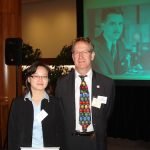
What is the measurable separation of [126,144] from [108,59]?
5.06ft

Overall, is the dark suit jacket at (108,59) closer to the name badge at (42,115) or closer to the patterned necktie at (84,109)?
the patterned necktie at (84,109)

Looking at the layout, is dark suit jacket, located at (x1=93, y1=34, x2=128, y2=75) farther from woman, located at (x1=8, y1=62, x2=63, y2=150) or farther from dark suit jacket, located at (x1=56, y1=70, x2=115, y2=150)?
woman, located at (x1=8, y1=62, x2=63, y2=150)

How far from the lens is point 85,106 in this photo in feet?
9.20

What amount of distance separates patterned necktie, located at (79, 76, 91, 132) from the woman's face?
461 mm

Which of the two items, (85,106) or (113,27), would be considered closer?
(85,106)

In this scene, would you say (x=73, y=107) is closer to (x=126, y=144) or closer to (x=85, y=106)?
(x=85, y=106)

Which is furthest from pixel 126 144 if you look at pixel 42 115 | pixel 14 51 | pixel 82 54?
pixel 42 115

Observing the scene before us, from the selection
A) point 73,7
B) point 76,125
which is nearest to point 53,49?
point 73,7

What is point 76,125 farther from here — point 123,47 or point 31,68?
point 123,47

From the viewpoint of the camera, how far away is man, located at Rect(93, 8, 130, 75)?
5.62m

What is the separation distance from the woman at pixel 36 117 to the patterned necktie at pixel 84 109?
1.04 feet

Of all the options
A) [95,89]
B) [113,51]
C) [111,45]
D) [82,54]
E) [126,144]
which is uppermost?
[111,45]

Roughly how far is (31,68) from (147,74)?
336cm

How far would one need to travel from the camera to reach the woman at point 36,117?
7.88 ft
